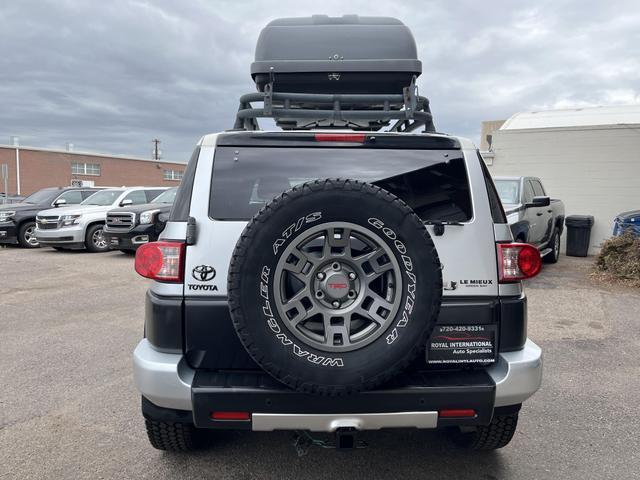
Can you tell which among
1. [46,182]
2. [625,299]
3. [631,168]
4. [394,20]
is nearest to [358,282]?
[394,20]

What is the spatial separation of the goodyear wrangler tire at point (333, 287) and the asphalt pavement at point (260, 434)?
950 mm

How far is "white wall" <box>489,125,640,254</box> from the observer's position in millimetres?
13414

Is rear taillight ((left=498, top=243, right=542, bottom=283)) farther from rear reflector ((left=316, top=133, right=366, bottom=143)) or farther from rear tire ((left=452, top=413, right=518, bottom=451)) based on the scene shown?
rear reflector ((left=316, top=133, right=366, bottom=143))

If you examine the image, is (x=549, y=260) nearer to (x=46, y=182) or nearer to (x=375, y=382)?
(x=375, y=382)

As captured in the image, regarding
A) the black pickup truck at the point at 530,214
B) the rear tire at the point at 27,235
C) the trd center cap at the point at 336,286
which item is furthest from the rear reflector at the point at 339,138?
the rear tire at the point at 27,235

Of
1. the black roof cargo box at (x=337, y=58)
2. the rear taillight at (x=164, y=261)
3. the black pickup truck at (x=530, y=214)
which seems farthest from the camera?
the black pickup truck at (x=530, y=214)

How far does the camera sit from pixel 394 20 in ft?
15.5

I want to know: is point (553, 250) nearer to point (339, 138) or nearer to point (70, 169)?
point (339, 138)

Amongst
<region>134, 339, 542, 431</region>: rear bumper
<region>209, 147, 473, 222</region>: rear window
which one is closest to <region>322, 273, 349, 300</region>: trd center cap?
<region>134, 339, 542, 431</region>: rear bumper

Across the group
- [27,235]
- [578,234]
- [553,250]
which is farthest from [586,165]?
[27,235]

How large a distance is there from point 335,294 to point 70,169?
171 ft

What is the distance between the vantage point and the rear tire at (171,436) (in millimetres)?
2814

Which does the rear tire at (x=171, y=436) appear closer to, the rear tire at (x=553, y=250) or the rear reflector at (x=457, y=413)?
the rear reflector at (x=457, y=413)

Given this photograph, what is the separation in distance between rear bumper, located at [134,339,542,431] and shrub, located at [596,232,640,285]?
7.84m
